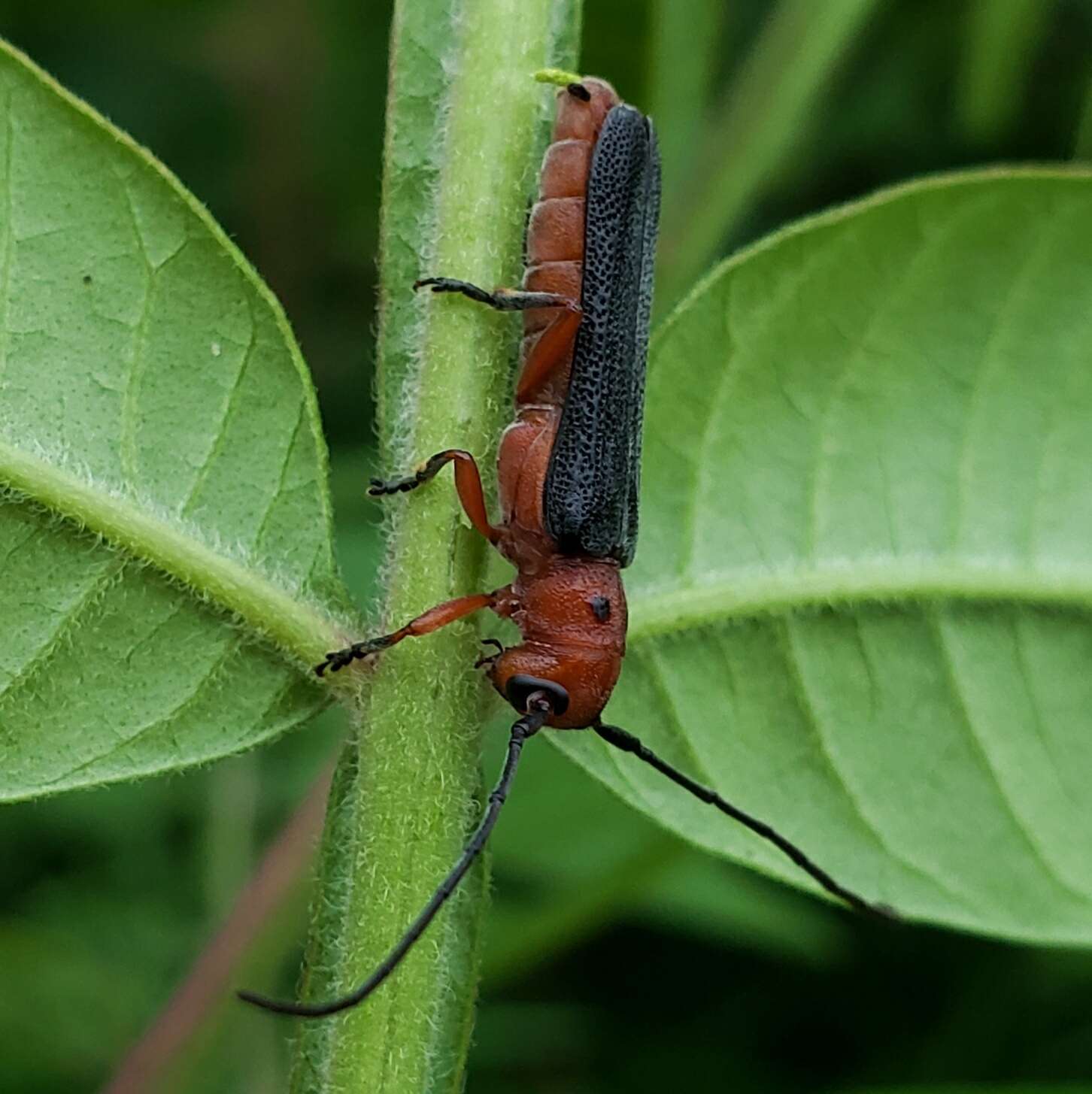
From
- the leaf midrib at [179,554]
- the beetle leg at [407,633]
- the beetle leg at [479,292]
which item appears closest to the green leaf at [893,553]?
the beetle leg at [479,292]

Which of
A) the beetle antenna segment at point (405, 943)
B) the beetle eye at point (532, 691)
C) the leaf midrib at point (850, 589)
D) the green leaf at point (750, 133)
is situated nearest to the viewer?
the beetle antenna segment at point (405, 943)

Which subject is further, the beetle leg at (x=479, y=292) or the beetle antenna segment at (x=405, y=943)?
the beetle leg at (x=479, y=292)

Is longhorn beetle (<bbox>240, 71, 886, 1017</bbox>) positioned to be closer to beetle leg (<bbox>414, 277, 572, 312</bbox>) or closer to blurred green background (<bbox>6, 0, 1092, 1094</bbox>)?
beetle leg (<bbox>414, 277, 572, 312</bbox>)

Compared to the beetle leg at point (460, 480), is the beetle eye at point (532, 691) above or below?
below

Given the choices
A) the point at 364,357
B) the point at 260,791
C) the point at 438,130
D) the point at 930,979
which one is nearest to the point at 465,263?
the point at 438,130

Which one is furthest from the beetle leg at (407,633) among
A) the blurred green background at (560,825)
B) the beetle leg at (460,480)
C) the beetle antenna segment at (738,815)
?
the blurred green background at (560,825)

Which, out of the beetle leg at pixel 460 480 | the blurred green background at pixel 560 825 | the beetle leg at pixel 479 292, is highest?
the beetle leg at pixel 479 292

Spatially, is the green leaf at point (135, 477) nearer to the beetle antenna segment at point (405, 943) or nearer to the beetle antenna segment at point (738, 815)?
the beetle antenna segment at point (405, 943)

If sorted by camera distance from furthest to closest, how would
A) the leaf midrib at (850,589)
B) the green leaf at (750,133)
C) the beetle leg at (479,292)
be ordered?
the green leaf at (750,133) < the leaf midrib at (850,589) < the beetle leg at (479,292)
